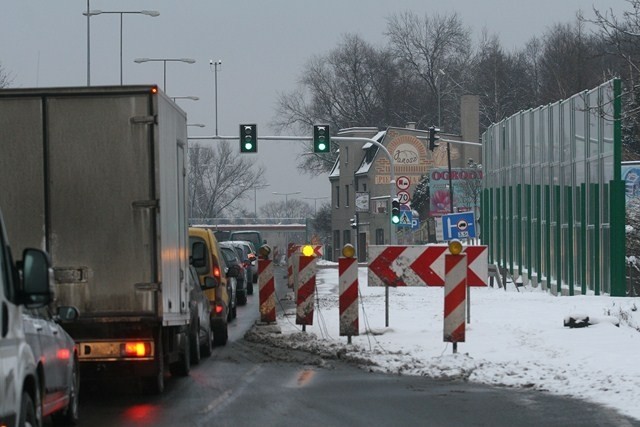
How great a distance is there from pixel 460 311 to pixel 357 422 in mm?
5237

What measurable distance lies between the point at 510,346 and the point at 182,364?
13.6ft

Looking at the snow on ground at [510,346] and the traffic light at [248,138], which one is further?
the traffic light at [248,138]

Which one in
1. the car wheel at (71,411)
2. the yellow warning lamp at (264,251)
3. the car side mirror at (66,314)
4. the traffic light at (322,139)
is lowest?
the car wheel at (71,411)

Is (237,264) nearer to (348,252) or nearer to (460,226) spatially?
(460,226)

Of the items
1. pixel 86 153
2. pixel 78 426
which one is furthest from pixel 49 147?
pixel 78 426

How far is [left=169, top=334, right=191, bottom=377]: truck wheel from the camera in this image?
15492 millimetres

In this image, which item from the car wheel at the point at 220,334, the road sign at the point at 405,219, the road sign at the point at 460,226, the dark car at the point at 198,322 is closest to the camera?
the dark car at the point at 198,322

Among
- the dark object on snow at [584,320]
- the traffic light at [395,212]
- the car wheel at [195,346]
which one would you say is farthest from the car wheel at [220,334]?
the traffic light at [395,212]

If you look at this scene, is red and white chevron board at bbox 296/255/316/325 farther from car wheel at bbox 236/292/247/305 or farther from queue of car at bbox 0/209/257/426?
car wheel at bbox 236/292/247/305

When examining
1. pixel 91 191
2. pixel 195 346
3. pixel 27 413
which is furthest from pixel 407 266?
pixel 27 413

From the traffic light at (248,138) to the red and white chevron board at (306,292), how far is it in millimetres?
22642

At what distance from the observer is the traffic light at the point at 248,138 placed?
43188 mm

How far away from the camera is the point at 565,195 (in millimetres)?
33406

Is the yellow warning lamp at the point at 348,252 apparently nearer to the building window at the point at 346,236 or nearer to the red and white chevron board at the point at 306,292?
the red and white chevron board at the point at 306,292
